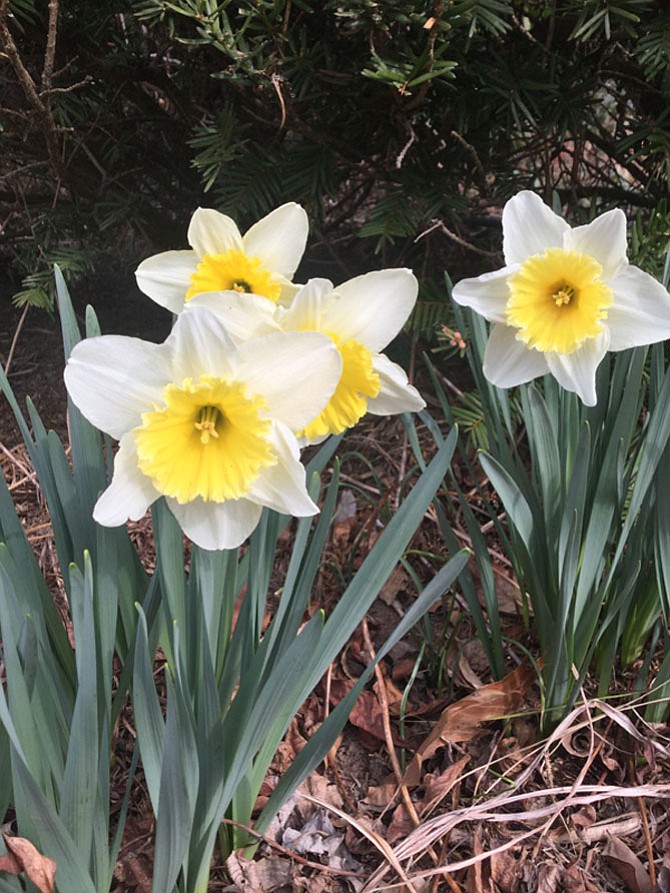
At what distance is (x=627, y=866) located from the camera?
1.04 meters

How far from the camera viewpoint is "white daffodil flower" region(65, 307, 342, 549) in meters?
0.69

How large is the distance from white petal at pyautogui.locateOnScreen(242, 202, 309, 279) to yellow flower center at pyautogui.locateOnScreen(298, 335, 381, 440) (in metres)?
0.14

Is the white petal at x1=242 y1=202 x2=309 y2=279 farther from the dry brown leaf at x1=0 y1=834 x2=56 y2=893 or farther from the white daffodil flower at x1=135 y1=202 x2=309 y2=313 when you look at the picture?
the dry brown leaf at x1=0 y1=834 x2=56 y2=893

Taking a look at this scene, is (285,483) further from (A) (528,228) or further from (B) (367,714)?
(B) (367,714)

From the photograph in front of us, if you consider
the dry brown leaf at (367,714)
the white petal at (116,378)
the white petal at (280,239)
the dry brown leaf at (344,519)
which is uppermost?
the white petal at (280,239)

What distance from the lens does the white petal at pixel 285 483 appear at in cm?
71

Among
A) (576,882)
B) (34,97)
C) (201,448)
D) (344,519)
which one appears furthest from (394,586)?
(34,97)

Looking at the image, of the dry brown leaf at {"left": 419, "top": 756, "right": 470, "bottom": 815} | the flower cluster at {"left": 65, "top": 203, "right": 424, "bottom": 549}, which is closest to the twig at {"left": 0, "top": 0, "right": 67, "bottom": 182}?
the flower cluster at {"left": 65, "top": 203, "right": 424, "bottom": 549}

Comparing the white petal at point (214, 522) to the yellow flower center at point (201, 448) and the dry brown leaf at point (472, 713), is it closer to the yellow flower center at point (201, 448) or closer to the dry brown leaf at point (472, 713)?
the yellow flower center at point (201, 448)

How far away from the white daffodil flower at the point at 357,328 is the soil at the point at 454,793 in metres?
0.60

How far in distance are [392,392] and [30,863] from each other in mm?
624

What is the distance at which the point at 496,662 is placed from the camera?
47.5 inches

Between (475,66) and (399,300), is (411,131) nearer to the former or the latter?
(475,66)

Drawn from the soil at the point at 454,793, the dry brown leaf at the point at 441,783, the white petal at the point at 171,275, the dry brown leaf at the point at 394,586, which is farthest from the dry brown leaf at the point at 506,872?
the white petal at the point at 171,275
